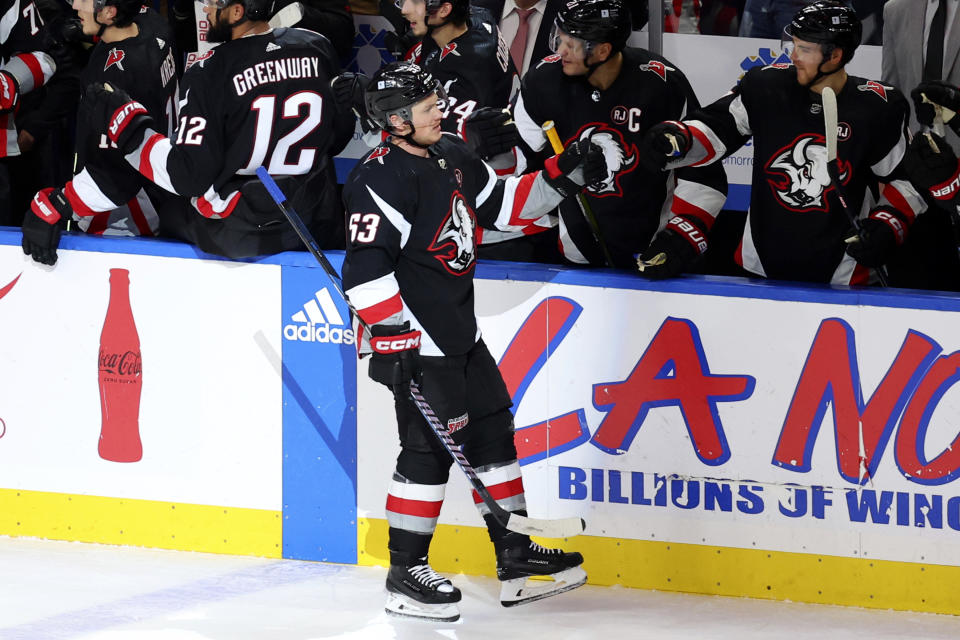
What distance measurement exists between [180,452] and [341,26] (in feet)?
6.29

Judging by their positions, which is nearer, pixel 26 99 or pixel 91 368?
pixel 91 368

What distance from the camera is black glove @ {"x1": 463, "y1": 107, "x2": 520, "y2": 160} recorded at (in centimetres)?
445

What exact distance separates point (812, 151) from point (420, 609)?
1.76 meters

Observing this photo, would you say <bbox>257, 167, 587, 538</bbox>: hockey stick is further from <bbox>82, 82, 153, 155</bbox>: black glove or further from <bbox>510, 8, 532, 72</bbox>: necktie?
<bbox>510, 8, 532, 72</bbox>: necktie

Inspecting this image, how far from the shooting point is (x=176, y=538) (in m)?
4.59

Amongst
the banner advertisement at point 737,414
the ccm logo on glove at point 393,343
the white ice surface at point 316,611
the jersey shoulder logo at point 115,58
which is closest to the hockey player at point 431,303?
the ccm logo on glove at point 393,343

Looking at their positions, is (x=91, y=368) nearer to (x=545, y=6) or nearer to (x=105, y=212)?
(x=105, y=212)

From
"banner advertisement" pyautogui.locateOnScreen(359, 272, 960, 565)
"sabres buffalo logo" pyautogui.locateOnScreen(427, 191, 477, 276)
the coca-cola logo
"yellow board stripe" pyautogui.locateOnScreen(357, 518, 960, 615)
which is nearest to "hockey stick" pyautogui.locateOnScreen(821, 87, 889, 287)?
"banner advertisement" pyautogui.locateOnScreen(359, 272, 960, 565)

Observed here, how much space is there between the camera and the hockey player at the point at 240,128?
4.30 m

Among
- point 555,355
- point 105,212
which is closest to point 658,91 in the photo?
point 555,355

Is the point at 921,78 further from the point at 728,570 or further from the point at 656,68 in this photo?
the point at 728,570

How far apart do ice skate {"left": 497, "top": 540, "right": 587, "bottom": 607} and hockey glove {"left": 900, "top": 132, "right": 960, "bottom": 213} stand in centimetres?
144

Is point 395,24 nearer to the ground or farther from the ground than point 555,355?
farther from the ground

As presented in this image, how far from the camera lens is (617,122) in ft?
14.5
